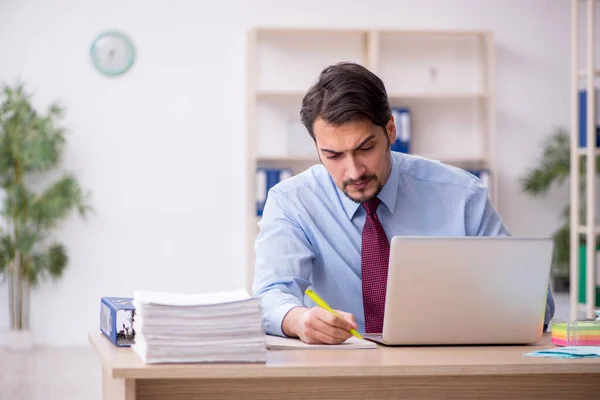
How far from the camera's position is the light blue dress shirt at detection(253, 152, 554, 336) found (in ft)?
7.57

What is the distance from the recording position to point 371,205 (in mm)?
2301

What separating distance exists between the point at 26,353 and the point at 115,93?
174 centimetres

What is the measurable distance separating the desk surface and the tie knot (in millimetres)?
623

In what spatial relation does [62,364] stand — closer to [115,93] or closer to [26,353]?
[26,353]

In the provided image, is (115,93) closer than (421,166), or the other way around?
(421,166)

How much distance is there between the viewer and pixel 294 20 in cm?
598

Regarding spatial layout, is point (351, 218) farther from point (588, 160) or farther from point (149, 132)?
point (149, 132)

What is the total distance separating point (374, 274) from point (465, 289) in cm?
50

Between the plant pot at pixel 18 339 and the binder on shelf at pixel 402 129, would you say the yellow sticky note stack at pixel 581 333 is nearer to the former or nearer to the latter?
the binder on shelf at pixel 402 129

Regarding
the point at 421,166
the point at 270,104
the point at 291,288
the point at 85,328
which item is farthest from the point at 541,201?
the point at 291,288

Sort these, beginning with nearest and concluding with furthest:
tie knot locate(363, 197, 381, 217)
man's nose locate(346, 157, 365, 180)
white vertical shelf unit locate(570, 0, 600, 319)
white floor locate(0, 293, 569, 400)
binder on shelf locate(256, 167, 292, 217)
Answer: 1. man's nose locate(346, 157, 365, 180)
2. tie knot locate(363, 197, 381, 217)
3. white floor locate(0, 293, 569, 400)
4. white vertical shelf unit locate(570, 0, 600, 319)
5. binder on shelf locate(256, 167, 292, 217)

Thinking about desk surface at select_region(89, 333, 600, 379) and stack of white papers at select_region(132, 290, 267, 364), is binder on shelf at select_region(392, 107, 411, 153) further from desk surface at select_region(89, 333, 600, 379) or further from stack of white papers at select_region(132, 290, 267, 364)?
stack of white papers at select_region(132, 290, 267, 364)

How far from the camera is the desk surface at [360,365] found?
1.45 m

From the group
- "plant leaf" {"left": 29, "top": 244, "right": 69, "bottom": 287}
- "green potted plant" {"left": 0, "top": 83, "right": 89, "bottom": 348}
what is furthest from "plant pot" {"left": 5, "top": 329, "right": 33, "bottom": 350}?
"plant leaf" {"left": 29, "top": 244, "right": 69, "bottom": 287}
